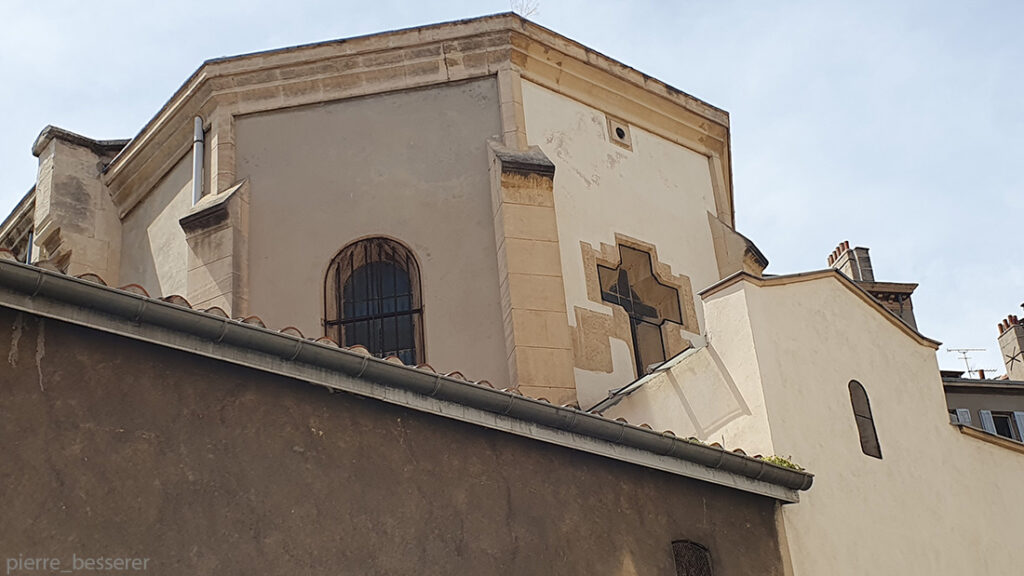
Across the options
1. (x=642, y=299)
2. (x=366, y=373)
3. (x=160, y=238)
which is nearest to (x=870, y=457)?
(x=642, y=299)

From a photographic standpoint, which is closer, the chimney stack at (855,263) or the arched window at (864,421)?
the arched window at (864,421)

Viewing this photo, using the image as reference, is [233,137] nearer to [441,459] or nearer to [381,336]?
[381,336]

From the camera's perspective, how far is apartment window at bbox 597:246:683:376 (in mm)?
14750

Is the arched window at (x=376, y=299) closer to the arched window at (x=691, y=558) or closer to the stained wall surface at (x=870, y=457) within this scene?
the stained wall surface at (x=870, y=457)

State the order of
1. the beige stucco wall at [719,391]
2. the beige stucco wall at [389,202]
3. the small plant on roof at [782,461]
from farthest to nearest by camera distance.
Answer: the beige stucco wall at [389,202] → the beige stucco wall at [719,391] → the small plant on roof at [782,461]

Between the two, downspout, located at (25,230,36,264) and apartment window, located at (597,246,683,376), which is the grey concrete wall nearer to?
apartment window, located at (597,246,683,376)

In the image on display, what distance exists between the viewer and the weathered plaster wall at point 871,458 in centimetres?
1124

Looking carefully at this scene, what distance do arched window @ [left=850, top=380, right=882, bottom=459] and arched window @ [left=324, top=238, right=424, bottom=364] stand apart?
14.7ft

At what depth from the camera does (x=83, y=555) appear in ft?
23.3

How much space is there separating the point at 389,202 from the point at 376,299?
109 cm

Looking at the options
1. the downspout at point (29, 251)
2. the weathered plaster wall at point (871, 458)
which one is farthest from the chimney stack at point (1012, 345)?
the downspout at point (29, 251)

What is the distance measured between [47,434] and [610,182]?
361 inches

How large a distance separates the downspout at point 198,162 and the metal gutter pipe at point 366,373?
6.97 metres

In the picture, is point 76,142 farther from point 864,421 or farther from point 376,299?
point 864,421
